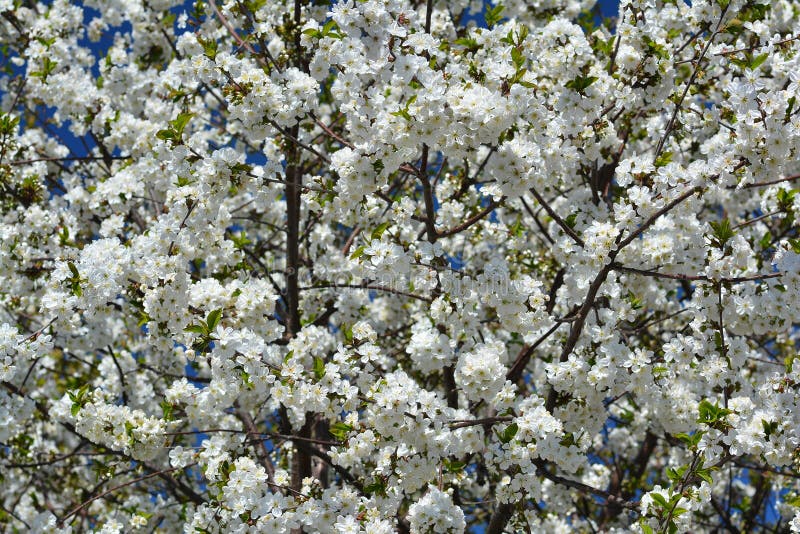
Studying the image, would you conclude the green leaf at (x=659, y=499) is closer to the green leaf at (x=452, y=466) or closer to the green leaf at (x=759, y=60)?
the green leaf at (x=452, y=466)

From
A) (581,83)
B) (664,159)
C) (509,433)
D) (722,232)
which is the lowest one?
(509,433)

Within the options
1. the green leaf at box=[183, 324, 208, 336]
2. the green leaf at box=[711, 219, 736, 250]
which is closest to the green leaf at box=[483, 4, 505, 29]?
the green leaf at box=[711, 219, 736, 250]

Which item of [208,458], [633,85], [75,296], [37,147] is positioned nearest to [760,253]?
[633,85]

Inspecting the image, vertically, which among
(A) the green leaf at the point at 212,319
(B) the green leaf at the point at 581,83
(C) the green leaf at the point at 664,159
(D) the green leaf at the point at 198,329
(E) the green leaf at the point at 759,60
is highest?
(B) the green leaf at the point at 581,83

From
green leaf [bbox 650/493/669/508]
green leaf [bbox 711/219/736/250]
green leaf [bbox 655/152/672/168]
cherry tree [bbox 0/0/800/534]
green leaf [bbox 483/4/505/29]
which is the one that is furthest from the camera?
green leaf [bbox 483/4/505/29]

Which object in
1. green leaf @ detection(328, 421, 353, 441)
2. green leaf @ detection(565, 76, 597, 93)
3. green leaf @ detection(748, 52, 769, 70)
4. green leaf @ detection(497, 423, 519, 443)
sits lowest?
green leaf @ detection(497, 423, 519, 443)

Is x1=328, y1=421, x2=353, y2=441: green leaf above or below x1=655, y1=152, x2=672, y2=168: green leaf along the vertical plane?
below

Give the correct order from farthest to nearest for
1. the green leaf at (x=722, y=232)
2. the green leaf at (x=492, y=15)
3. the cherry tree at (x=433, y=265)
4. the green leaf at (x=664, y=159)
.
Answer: the green leaf at (x=492, y=15) < the green leaf at (x=664, y=159) < the green leaf at (x=722, y=232) < the cherry tree at (x=433, y=265)

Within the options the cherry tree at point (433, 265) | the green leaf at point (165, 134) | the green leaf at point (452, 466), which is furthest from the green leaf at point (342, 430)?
the green leaf at point (165, 134)

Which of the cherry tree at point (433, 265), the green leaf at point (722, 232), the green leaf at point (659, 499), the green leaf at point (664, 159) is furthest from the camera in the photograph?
the green leaf at point (664, 159)

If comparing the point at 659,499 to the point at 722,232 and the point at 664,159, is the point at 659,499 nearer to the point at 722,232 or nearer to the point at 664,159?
the point at 722,232

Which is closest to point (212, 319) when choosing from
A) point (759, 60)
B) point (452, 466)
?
point (452, 466)

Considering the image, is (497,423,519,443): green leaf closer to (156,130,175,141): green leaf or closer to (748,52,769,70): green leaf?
(748,52,769,70): green leaf

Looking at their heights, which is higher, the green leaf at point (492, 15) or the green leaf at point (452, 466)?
the green leaf at point (492, 15)
